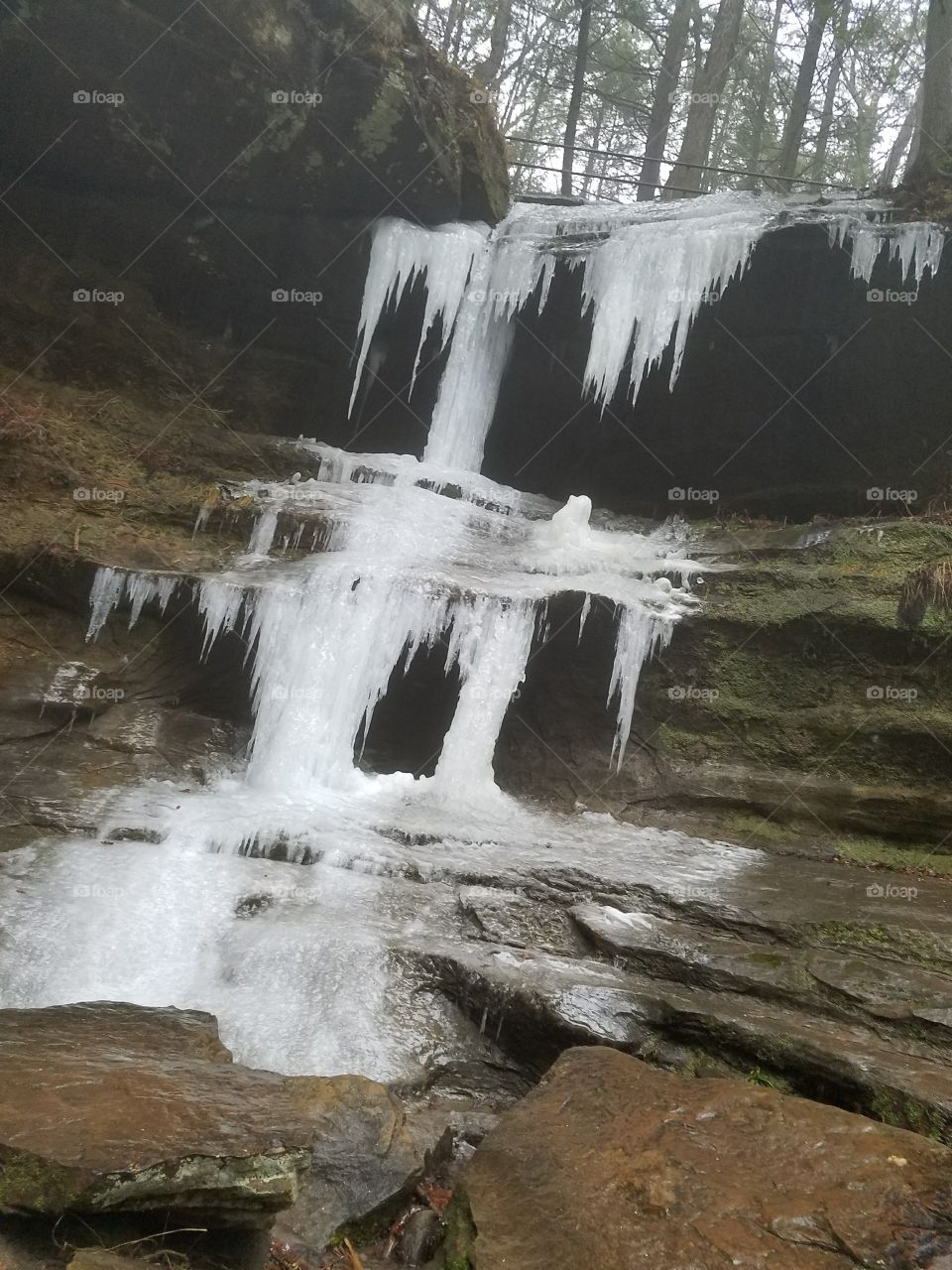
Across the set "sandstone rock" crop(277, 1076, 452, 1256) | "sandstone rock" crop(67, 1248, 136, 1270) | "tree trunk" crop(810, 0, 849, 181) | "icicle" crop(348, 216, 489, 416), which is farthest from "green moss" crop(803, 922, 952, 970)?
"tree trunk" crop(810, 0, 849, 181)

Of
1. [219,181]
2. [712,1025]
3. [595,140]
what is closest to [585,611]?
[712,1025]

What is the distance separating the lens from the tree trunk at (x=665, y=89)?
16.8 meters

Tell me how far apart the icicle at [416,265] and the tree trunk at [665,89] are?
651 centimetres

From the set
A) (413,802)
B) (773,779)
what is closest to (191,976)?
(413,802)

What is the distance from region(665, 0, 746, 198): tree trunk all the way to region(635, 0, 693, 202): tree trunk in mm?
603

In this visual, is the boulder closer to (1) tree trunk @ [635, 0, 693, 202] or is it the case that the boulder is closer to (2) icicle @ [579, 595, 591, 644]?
(2) icicle @ [579, 595, 591, 644]

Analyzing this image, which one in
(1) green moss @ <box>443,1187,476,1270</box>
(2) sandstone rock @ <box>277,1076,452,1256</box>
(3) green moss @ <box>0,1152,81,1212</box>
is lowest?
(2) sandstone rock @ <box>277,1076,452,1256</box>

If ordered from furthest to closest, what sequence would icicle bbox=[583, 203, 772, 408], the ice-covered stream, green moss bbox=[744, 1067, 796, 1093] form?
icicle bbox=[583, 203, 772, 408] < the ice-covered stream < green moss bbox=[744, 1067, 796, 1093]

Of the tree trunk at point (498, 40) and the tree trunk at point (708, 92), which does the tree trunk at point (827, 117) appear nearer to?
the tree trunk at point (708, 92)

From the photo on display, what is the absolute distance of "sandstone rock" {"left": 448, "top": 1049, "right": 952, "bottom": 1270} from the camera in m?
2.24

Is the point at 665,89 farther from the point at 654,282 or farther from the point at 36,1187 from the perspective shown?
the point at 36,1187

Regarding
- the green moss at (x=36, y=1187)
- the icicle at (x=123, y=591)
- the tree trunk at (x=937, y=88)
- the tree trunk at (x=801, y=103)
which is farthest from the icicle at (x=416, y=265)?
the green moss at (x=36, y=1187)

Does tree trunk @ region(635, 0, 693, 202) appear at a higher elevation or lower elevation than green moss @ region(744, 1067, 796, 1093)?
higher

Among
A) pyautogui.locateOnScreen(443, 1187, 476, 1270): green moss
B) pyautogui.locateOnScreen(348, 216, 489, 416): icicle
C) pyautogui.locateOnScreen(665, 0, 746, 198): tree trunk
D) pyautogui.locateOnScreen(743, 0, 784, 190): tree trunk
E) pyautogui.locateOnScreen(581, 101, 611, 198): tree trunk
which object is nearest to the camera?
pyautogui.locateOnScreen(443, 1187, 476, 1270): green moss
